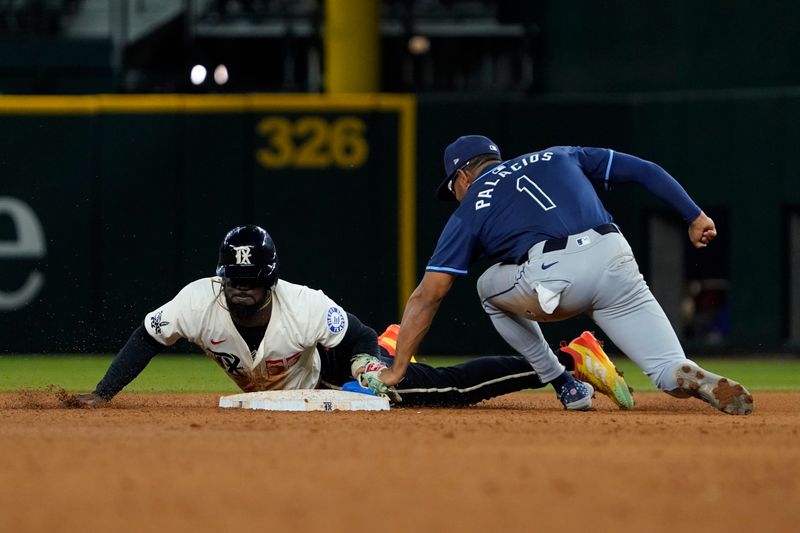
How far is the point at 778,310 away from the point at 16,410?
8.87m

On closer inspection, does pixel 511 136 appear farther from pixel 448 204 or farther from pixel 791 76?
pixel 791 76

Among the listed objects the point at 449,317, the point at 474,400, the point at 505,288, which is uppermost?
the point at 505,288

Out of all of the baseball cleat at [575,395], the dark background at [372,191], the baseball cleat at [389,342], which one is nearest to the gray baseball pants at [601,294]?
the baseball cleat at [575,395]

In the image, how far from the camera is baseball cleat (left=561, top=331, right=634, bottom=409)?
7191mm

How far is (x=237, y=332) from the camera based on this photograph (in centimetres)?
673

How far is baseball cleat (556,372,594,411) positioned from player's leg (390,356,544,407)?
134 millimetres

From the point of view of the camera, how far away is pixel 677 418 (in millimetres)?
6520

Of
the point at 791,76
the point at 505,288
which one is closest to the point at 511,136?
the point at 791,76

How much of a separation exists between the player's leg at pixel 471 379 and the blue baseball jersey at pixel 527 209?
698 millimetres

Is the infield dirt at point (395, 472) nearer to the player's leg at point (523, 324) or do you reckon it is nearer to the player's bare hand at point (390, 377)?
the player's bare hand at point (390, 377)

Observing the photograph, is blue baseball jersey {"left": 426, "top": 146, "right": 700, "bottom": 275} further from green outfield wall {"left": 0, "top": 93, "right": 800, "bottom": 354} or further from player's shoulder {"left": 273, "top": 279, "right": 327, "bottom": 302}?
green outfield wall {"left": 0, "top": 93, "right": 800, "bottom": 354}

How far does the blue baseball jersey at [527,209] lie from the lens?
6.66 meters

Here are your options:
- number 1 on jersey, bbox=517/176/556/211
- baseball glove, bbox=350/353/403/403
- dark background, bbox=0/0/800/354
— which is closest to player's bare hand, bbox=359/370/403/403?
baseball glove, bbox=350/353/403/403

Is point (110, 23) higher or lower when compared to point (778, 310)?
higher
